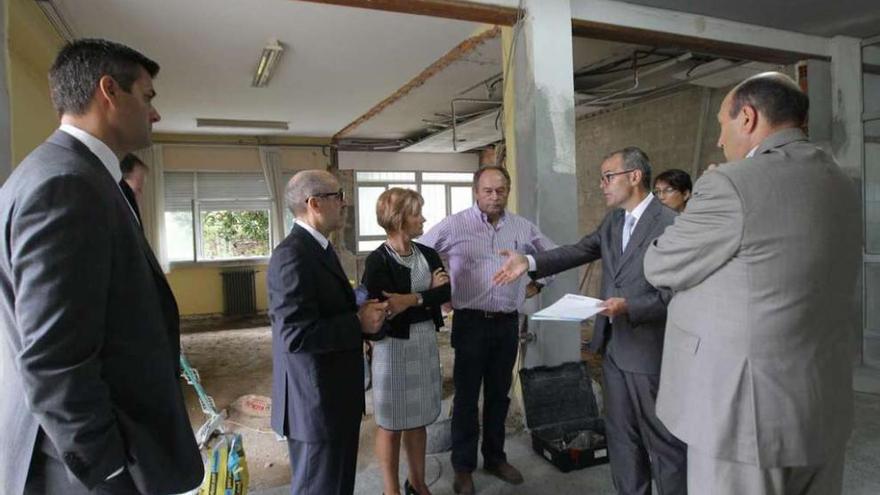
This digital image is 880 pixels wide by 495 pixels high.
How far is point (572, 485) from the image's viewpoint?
A: 2582 millimetres

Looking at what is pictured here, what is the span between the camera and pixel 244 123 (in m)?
7.56

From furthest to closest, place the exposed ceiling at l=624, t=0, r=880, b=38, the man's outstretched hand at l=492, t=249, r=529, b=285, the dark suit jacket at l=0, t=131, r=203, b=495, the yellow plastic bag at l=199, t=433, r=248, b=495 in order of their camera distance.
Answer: the exposed ceiling at l=624, t=0, r=880, b=38 → the man's outstretched hand at l=492, t=249, r=529, b=285 → the yellow plastic bag at l=199, t=433, r=248, b=495 → the dark suit jacket at l=0, t=131, r=203, b=495

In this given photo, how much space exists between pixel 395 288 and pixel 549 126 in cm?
165

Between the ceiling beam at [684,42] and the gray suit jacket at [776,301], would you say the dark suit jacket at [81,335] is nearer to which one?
the gray suit jacket at [776,301]

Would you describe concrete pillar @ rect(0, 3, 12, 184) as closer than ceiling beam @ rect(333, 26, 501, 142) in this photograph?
Yes

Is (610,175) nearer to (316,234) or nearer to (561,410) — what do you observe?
(316,234)

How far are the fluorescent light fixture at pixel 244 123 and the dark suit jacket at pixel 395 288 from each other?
6247 mm

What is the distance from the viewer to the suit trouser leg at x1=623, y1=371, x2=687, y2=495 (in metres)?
1.88

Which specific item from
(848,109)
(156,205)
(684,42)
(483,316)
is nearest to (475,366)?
(483,316)

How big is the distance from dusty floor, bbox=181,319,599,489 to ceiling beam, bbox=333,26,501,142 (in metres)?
2.87

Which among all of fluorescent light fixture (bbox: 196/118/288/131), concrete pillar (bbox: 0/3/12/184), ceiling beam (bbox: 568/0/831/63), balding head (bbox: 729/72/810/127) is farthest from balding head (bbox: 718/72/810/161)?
fluorescent light fixture (bbox: 196/118/288/131)

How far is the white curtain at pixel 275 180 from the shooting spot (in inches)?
348

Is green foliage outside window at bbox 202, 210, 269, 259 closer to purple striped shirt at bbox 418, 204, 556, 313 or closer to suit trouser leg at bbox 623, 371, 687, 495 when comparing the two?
purple striped shirt at bbox 418, 204, 556, 313

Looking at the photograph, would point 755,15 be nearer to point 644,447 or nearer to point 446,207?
point 644,447
